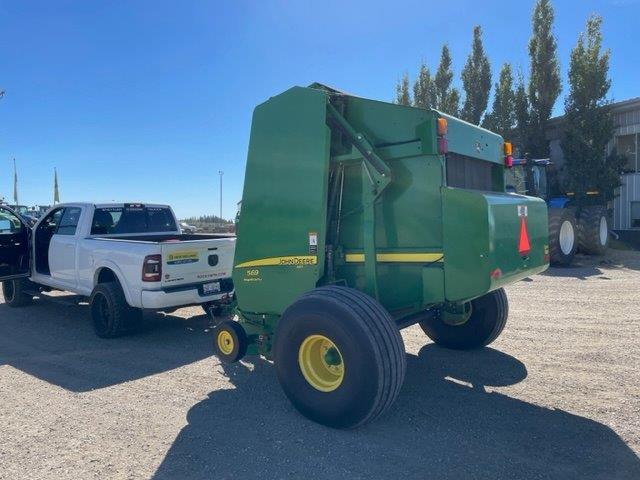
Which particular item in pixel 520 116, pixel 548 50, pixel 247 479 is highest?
pixel 548 50

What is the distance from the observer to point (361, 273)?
14.8 ft

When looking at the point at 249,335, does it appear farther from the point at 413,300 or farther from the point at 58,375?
the point at 58,375

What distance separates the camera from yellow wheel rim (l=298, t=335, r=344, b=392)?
4023mm

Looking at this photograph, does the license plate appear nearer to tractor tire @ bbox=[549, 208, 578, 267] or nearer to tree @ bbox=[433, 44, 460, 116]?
tractor tire @ bbox=[549, 208, 578, 267]

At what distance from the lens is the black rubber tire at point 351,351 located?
3641mm

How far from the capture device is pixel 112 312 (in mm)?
6621

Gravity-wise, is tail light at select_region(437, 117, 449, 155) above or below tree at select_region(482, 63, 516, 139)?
below

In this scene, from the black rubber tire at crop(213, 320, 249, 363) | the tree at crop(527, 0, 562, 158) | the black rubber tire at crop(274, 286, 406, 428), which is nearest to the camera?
the black rubber tire at crop(274, 286, 406, 428)

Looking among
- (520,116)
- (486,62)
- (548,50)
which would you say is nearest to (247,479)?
(520,116)

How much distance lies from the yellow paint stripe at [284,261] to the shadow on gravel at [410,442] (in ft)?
4.07

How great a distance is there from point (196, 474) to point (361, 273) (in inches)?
83.6

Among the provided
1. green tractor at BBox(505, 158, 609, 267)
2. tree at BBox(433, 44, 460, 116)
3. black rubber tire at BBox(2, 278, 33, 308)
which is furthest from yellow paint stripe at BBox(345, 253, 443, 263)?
tree at BBox(433, 44, 460, 116)

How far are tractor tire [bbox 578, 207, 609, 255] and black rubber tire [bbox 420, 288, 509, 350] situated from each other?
1056 centimetres

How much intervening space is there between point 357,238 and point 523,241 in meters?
1.50
